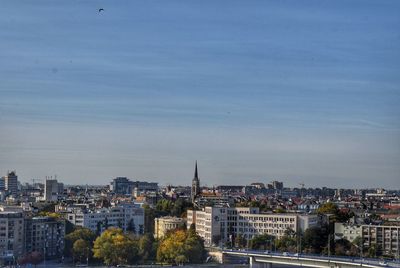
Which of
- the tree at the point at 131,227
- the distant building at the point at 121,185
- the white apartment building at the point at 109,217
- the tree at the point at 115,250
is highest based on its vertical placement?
the distant building at the point at 121,185

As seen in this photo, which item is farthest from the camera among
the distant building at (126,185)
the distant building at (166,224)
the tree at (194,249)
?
the distant building at (126,185)

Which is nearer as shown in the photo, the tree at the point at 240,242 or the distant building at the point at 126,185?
the tree at the point at 240,242

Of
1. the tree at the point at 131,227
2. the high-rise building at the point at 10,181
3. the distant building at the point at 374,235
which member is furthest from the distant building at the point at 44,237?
the high-rise building at the point at 10,181

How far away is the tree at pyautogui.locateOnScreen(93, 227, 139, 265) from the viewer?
962 inches

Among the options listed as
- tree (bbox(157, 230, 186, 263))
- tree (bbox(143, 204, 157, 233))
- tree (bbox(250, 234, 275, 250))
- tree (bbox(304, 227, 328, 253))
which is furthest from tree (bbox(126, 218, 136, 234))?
tree (bbox(304, 227, 328, 253))

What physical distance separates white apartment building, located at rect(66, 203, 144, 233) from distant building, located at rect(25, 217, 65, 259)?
2.19 meters

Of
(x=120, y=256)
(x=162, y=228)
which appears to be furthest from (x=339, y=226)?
(x=120, y=256)

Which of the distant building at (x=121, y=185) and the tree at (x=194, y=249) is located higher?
the distant building at (x=121, y=185)

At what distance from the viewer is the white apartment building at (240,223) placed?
29.1 m

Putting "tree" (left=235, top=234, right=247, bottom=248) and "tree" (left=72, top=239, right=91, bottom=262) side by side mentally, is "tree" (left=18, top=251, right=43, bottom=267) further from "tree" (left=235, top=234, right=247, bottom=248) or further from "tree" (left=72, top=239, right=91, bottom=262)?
"tree" (left=235, top=234, right=247, bottom=248)

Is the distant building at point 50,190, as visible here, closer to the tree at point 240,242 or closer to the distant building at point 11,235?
the tree at point 240,242

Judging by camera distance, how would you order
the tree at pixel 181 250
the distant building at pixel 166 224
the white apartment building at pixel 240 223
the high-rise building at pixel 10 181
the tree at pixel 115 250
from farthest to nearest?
the high-rise building at pixel 10 181 < the distant building at pixel 166 224 < the white apartment building at pixel 240 223 < the tree at pixel 181 250 < the tree at pixel 115 250

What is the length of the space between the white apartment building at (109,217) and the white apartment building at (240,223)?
2144 millimetres

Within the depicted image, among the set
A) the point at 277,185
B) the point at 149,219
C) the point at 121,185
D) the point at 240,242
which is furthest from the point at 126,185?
the point at 240,242
